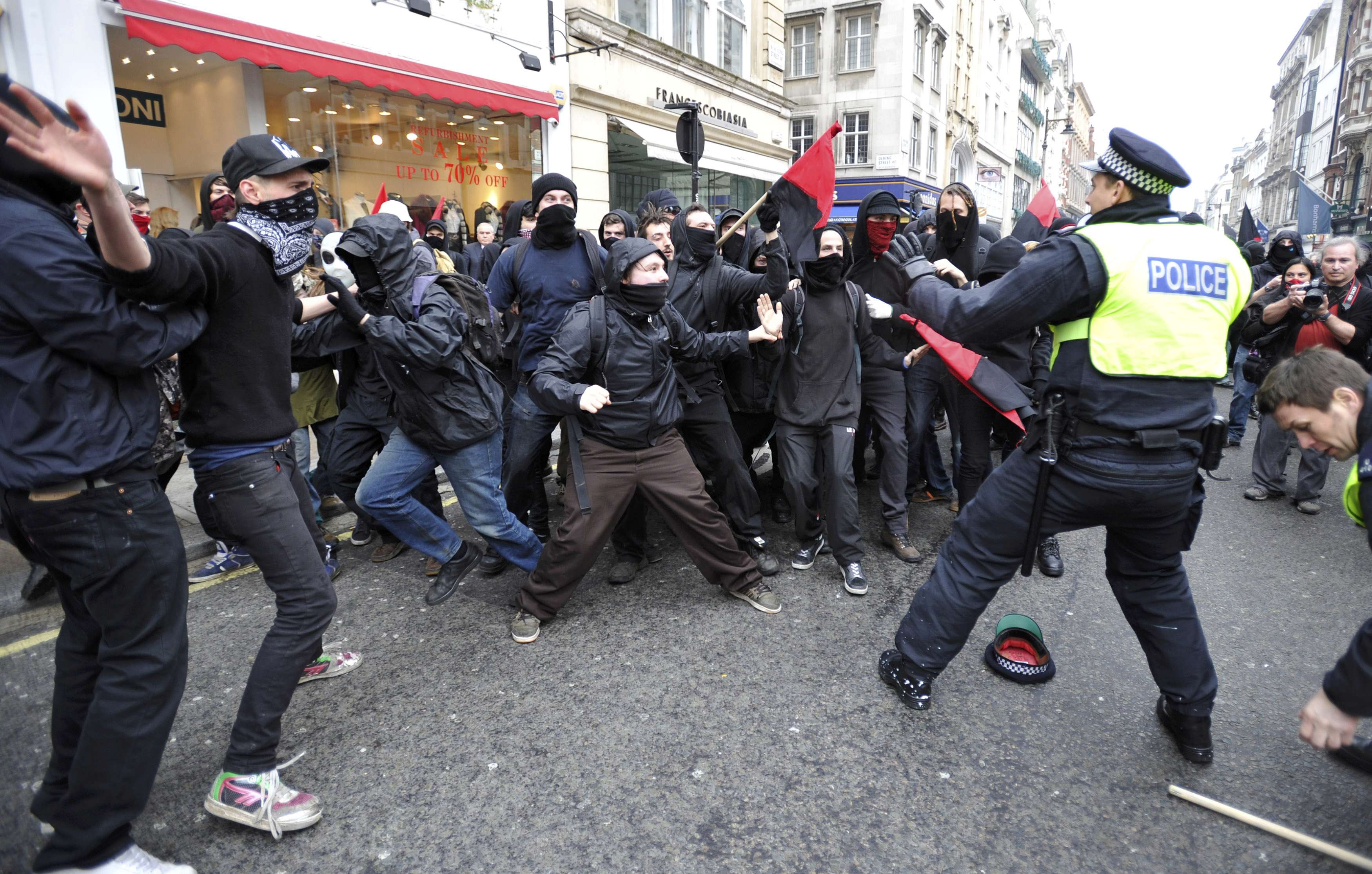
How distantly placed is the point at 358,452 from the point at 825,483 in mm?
2727

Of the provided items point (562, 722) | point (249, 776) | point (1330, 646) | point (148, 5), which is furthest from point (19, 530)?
point (148, 5)

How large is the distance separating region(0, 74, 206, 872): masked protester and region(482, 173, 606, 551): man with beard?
234 centimetres

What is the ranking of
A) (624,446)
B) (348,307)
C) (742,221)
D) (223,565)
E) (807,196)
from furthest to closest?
(223,565)
(742,221)
(807,196)
(624,446)
(348,307)

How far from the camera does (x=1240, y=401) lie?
24.2ft

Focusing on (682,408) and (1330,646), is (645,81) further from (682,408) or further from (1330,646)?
(1330,646)

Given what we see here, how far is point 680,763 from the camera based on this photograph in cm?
273

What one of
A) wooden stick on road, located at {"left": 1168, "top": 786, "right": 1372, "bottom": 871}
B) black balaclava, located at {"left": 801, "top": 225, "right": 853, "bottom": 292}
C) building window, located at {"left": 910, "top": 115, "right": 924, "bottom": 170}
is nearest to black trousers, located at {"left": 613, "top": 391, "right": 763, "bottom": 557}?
black balaclava, located at {"left": 801, "top": 225, "right": 853, "bottom": 292}

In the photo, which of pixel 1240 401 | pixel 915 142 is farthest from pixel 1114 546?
pixel 915 142

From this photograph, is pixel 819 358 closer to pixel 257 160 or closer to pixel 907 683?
pixel 907 683

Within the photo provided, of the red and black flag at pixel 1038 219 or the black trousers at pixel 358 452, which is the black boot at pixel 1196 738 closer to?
the black trousers at pixel 358 452

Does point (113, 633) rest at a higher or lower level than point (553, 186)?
lower

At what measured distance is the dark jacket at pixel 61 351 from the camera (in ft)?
6.02

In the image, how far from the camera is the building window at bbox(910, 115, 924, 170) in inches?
1165

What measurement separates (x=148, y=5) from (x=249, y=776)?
749 centimetres
